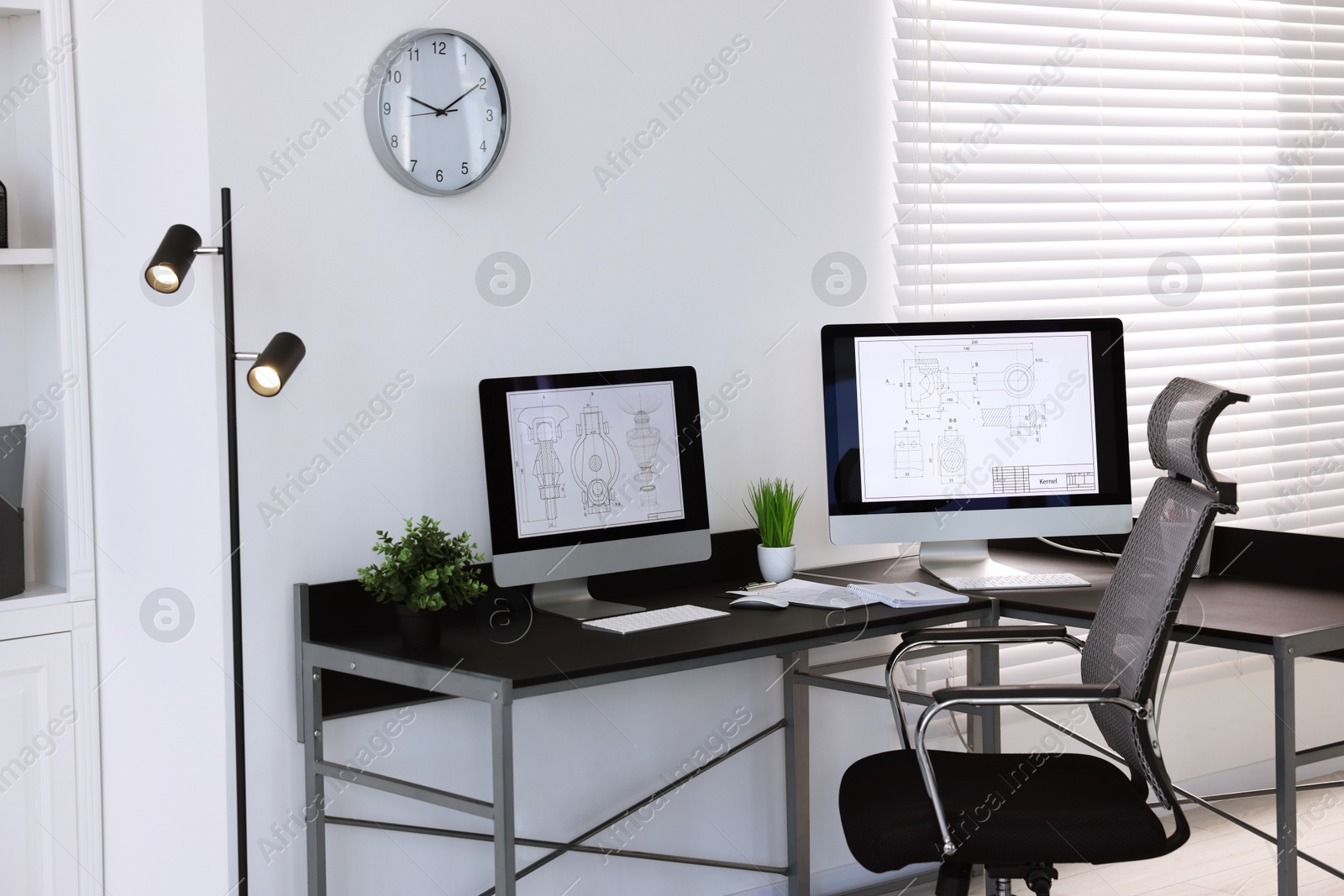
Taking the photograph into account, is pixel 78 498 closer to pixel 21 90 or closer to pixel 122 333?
pixel 122 333

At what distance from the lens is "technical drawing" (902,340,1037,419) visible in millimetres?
3010

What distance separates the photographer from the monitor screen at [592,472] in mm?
2562

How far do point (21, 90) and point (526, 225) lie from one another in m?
1.02

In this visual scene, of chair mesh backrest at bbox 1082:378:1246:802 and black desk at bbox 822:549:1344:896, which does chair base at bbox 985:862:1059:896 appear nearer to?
chair mesh backrest at bbox 1082:378:1246:802

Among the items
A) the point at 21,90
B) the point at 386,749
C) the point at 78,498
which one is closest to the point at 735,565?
the point at 386,749

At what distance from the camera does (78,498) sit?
246cm

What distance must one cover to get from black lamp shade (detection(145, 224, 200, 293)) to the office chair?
1.44 meters

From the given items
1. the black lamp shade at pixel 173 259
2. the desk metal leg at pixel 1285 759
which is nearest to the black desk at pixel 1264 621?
the desk metal leg at pixel 1285 759

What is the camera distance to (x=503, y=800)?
209cm

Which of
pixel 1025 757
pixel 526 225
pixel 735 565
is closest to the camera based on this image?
pixel 1025 757

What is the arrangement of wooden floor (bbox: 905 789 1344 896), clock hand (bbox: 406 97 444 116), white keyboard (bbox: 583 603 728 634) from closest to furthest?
white keyboard (bbox: 583 603 728 634) < clock hand (bbox: 406 97 444 116) < wooden floor (bbox: 905 789 1344 896)

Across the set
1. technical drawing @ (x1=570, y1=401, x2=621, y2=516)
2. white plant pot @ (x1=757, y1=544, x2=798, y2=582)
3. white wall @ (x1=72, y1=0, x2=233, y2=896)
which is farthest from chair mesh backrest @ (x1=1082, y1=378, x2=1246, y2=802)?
white wall @ (x1=72, y1=0, x2=233, y2=896)

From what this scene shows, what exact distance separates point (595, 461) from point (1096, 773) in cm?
116

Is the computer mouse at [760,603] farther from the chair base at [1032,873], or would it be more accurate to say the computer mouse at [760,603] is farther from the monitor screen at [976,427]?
the chair base at [1032,873]
